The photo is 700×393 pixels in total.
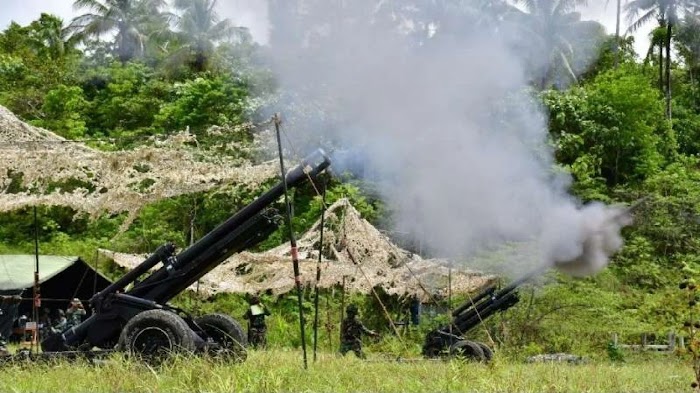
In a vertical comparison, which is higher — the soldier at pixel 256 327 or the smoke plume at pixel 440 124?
the smoke plume at pixel 440 124

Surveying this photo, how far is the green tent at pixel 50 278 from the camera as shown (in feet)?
71.3

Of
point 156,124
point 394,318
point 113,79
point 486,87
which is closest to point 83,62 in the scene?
point 113,79

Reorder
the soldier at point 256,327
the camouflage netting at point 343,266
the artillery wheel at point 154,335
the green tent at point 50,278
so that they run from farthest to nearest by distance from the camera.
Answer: the green tent at point 50,278, the camouflage netting at point 343,266, the soldier at point 256,327, the artillery wheel at point 154,335

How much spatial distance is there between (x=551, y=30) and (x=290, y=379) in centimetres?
2689

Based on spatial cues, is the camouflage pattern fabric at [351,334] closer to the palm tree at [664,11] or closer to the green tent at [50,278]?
the green tent at [50,278]

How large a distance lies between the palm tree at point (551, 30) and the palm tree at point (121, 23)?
2222cm

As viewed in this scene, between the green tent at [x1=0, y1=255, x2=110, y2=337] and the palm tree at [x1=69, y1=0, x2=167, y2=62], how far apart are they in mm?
23779

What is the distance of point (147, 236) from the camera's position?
30.8 m

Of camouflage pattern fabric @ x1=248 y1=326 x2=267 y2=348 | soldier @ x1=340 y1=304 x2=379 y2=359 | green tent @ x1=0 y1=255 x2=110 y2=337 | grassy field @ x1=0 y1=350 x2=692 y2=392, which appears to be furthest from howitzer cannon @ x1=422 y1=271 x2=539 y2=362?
green tent @ x1=0 y1=255 x2=110 y2=337

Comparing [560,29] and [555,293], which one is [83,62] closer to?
[560,29]

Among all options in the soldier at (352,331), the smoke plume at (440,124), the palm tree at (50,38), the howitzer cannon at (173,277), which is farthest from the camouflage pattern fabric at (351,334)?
the palm tree at (50,38)

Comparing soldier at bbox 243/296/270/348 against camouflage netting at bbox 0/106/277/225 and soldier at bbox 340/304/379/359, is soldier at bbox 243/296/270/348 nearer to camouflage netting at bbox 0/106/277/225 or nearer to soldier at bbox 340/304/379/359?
soldier at bbox 340/304/379/359

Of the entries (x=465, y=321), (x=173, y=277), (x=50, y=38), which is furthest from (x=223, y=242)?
(x=50, y=38)

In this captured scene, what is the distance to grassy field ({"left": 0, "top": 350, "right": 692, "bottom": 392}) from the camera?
834 cm
